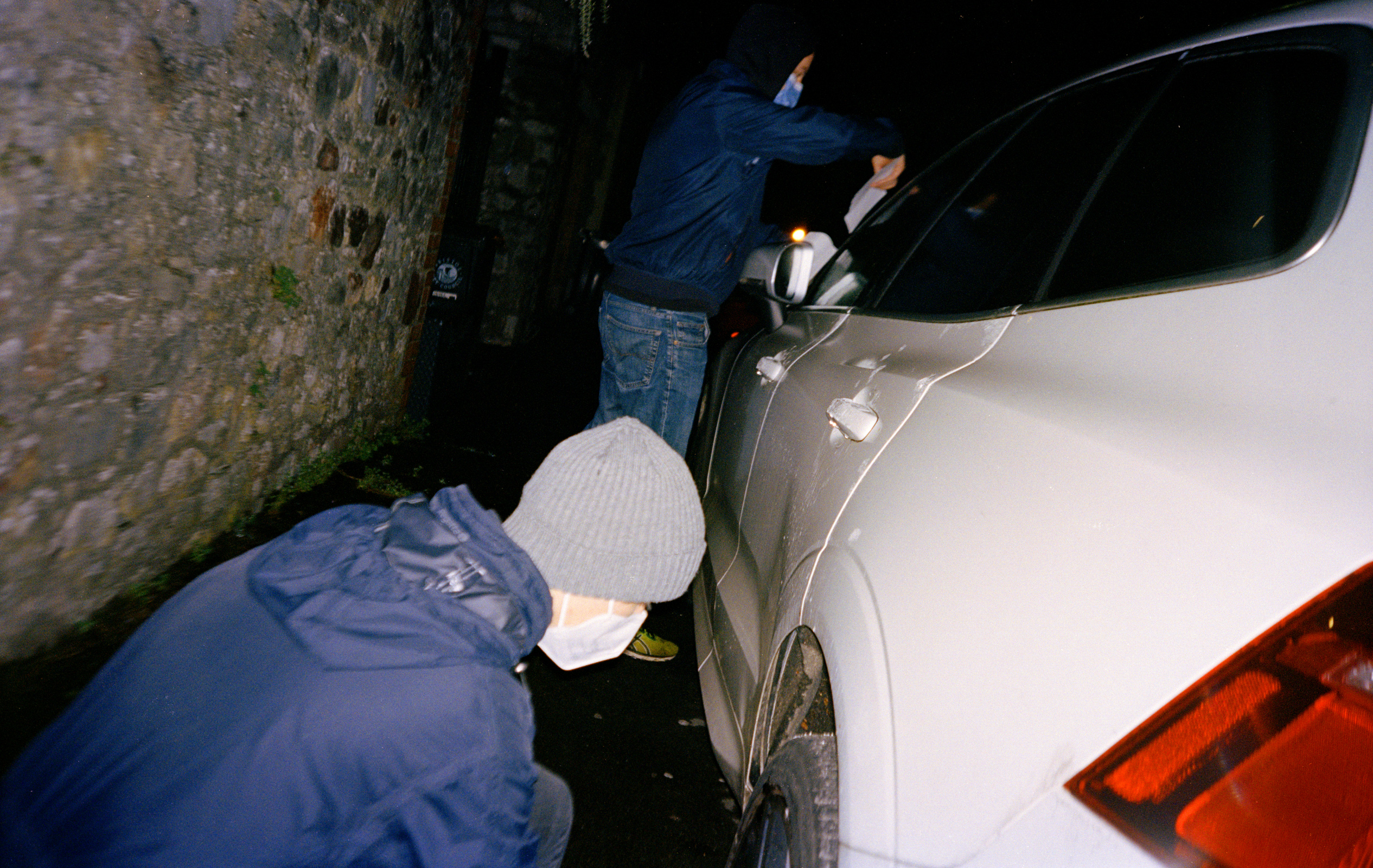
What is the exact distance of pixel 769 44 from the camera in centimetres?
292

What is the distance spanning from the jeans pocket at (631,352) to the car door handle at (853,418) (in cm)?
146

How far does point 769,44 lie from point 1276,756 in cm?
278

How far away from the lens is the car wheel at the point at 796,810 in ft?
3.83

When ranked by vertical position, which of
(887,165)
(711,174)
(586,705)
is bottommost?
(586,705)

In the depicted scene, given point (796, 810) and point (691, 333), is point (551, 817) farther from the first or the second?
point (691, 333)

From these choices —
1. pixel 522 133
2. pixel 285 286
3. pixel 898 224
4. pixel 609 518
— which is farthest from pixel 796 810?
pixel 522 133

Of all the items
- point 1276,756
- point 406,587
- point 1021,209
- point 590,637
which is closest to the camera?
point 1276,756

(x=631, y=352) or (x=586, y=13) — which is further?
(x=586, y=13)

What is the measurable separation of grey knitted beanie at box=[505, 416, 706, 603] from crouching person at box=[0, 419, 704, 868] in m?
0.10

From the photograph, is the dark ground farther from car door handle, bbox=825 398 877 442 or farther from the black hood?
the black hood

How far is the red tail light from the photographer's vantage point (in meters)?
A: 0.71

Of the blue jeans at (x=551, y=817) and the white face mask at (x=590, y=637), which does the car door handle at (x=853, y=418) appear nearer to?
the white face mask at (x=590, y=637)

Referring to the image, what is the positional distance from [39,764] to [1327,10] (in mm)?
2164

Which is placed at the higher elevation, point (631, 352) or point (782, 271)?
point (782, 271)
